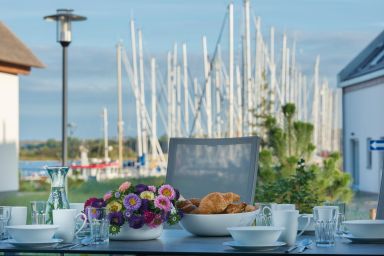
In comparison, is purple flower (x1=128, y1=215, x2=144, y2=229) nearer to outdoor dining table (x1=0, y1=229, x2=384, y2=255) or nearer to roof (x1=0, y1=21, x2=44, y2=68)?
outdoor dining table (x1=0, y1=229, x2=384, y2=255)

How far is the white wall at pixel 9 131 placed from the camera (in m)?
15.6

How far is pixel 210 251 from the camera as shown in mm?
2834

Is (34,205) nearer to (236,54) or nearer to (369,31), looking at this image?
(236,54)

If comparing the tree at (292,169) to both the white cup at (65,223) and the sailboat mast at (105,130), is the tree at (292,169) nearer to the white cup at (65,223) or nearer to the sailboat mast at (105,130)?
the white cup at (65,223)

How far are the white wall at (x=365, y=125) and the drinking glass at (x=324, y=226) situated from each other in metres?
18.9

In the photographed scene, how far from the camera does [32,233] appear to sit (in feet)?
9.91

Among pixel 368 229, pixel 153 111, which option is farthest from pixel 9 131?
pixel 153 111

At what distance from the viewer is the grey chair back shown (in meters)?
4.36

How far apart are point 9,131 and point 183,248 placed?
13317 mm

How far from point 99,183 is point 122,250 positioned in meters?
22.1

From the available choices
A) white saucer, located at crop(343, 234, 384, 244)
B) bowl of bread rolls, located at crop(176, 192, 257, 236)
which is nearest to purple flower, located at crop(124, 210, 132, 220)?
bowl of bread rolls, located at crop(176, 192, 257, 236)

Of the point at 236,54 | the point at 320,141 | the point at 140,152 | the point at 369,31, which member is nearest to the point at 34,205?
the point at 236,54

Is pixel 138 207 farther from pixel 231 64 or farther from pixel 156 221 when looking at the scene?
pixel 231 64

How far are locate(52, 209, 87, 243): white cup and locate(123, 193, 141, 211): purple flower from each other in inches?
6.0
